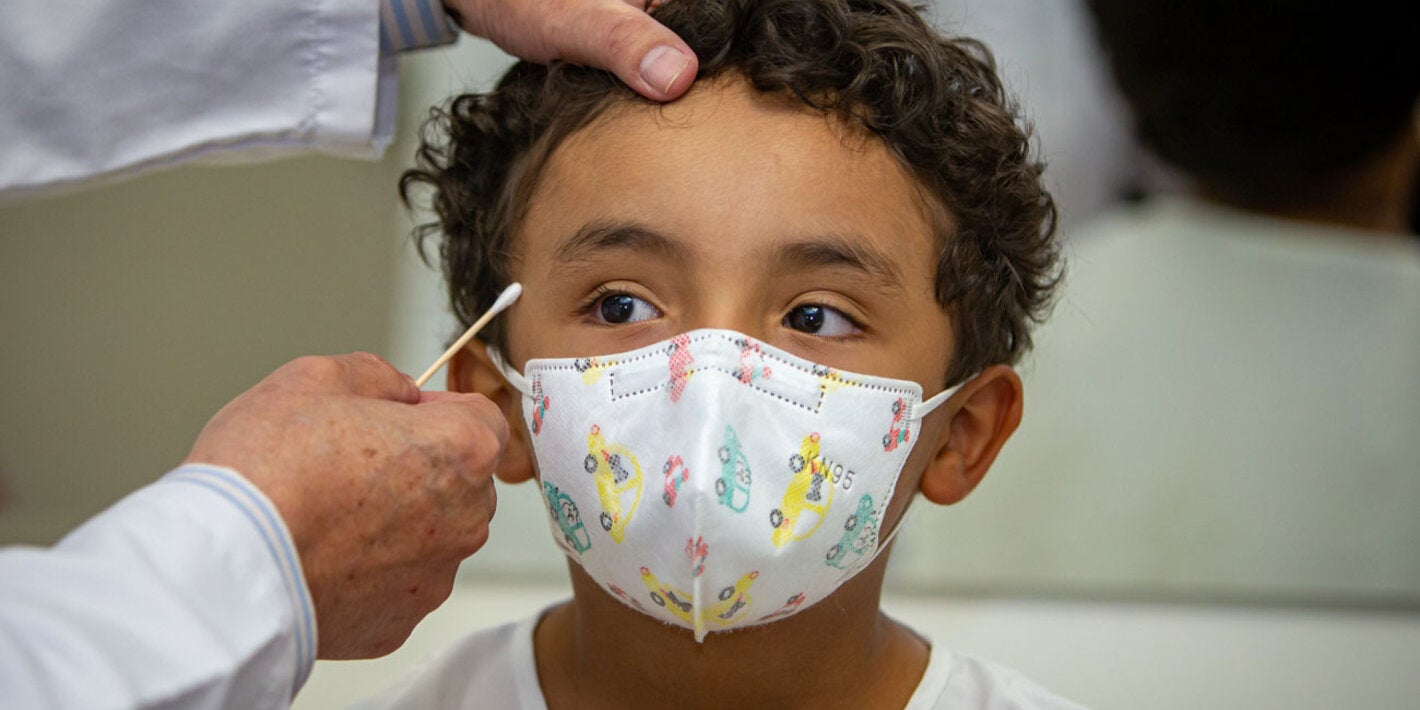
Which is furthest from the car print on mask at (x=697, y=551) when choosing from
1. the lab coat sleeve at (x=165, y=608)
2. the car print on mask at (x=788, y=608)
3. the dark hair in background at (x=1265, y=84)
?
the dark hair in background at (x=1265, y=84)

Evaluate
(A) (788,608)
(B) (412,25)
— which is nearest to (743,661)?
(A) (788,608)

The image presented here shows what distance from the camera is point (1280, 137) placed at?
292 centimetres

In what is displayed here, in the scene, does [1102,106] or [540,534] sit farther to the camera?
[540,534]

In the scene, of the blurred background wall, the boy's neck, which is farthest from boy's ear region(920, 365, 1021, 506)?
the blurred background wall

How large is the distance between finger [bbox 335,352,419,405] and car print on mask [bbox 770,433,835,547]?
374mm

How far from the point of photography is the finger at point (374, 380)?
1.24m

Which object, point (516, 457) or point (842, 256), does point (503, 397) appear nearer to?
point (516, 457)

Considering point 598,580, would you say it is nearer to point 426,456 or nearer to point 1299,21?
point 426,456

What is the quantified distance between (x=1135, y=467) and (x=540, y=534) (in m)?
1.42

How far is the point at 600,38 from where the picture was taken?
1.48 metres

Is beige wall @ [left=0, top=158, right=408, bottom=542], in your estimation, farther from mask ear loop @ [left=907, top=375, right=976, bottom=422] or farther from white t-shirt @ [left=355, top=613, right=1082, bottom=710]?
mask ear loop @ [left=907, top=375, right=976, bottom=422]

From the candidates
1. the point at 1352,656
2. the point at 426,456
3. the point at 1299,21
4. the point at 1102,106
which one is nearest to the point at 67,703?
the point at 426,456

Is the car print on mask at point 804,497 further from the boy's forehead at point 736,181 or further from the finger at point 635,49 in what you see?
the finger at point 635,49

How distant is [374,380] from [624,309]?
28cm
